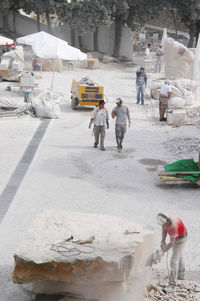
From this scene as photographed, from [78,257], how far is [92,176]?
20.5ft

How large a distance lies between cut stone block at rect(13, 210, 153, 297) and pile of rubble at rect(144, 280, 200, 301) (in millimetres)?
422

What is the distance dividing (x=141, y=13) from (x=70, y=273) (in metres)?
35.5

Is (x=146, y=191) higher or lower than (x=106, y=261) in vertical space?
lower

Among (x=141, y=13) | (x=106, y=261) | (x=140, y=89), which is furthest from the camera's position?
(x=141, y=13)

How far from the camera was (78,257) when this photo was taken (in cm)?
652

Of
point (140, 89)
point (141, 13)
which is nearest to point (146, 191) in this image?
point (140, 89)

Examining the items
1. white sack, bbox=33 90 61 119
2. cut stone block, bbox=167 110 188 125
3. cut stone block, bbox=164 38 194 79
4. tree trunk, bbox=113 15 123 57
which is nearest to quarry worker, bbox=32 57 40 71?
cut stone block, bbox=164 38 194 79

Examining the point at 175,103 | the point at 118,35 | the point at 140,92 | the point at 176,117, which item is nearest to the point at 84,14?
the point at 118,35

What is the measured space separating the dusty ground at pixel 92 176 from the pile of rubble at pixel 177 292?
1.15ft

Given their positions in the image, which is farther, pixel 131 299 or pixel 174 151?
pixel 174 151

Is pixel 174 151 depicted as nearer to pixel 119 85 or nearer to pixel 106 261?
pixel 106 261

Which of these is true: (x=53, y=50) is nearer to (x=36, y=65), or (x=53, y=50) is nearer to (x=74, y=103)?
(x=74, y=103)

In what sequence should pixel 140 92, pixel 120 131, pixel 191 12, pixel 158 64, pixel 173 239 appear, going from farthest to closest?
1. pixel 191 12
2. pixel 158 64
3. pixel 140 92
4. pixel 120 131
5. pixel 173 239

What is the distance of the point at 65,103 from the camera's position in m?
23.2
